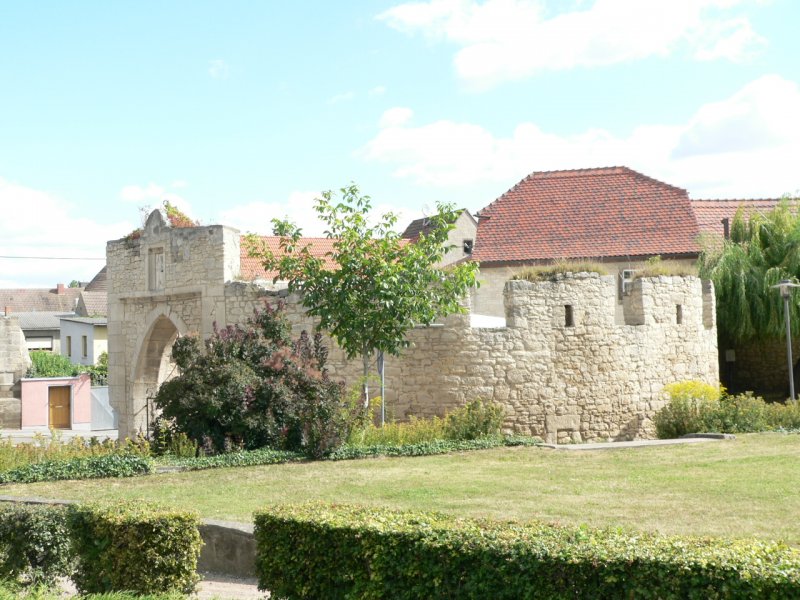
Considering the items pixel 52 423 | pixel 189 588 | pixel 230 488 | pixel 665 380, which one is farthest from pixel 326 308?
pixel 52 423

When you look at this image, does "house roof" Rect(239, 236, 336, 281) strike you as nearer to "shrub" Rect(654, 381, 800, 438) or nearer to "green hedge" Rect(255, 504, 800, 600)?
"shrub" Rect(654, 381, 800, 438)

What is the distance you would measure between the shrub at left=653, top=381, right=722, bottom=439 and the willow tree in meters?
6.52

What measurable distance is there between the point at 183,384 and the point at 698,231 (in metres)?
17.7

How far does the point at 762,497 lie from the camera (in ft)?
29.6

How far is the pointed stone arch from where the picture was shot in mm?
20266

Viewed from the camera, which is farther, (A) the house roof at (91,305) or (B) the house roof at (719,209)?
(A) the house roof at (91,305)

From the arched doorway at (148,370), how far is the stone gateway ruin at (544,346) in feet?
5.46

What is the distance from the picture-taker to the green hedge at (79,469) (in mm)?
11641

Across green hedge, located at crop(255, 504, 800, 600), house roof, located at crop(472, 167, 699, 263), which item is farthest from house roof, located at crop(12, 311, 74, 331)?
green hedge, located at crop(255, 504, 800, 600)

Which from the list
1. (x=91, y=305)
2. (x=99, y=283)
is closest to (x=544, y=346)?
(x=91, y=305)

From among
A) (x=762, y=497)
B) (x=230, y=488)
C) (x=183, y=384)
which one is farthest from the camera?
(x=183, y=384)

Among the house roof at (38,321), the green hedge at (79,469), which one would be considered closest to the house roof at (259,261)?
the green hedge at (79,469)

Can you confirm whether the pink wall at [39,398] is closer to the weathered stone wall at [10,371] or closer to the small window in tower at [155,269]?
the weathered stone wall at [10,371]

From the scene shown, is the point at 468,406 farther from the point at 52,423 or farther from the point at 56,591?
the point at 52,423
